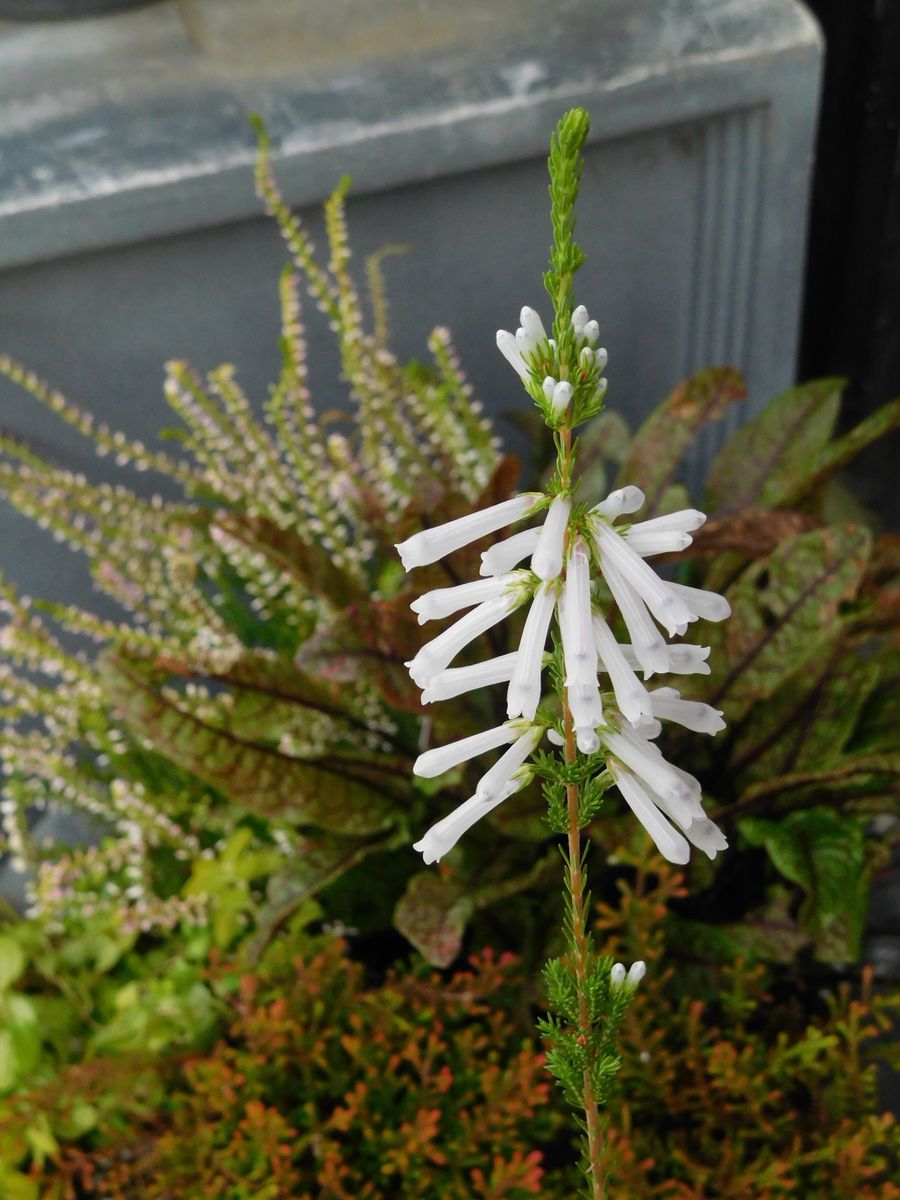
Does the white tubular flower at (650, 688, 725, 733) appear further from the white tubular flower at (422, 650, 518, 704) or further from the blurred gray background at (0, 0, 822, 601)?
the blurred gray background at (0, 0, 822, 601)

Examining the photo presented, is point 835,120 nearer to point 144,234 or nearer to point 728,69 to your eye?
point 728,69

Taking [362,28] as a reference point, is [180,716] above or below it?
below

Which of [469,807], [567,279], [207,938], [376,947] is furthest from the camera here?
[376,947]

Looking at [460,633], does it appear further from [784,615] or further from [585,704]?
[784,615]

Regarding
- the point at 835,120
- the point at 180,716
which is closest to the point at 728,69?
the point at 835,120

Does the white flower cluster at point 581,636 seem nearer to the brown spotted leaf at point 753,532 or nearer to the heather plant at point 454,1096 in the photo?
the heather plant at point 454,1096

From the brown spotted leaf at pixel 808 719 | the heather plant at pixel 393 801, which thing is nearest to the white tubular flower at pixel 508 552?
the heather plant at pixel 393 801

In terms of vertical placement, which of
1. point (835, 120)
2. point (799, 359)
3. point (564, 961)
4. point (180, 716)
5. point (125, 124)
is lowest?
point (564, 961)
